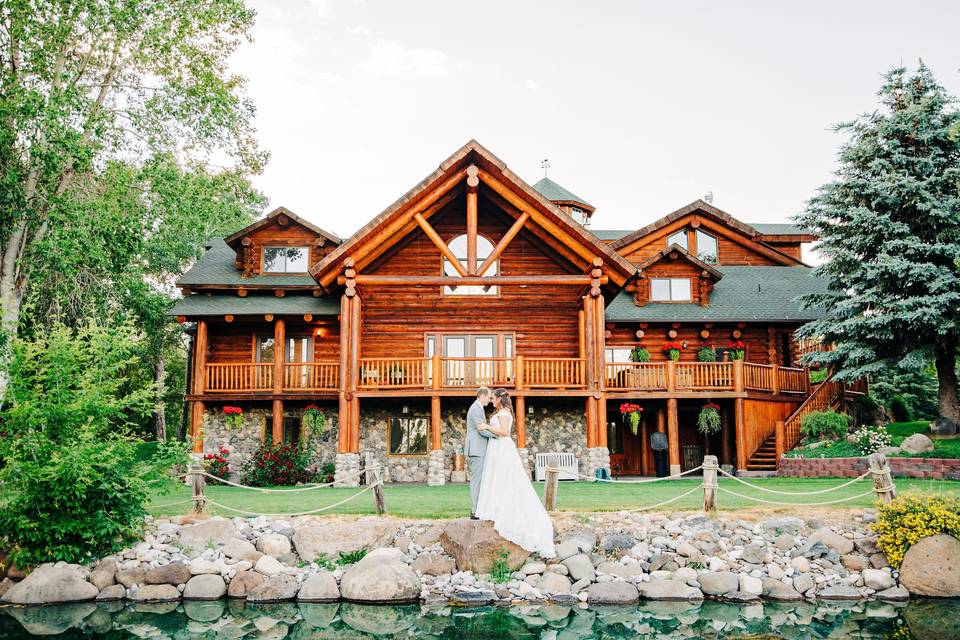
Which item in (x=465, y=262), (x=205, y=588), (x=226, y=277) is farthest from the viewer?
(x=226, y=277)

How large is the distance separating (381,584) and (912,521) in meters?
8.21

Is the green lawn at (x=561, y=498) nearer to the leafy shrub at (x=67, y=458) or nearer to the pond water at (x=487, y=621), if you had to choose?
the leafy shrub at (x=67, y=458)

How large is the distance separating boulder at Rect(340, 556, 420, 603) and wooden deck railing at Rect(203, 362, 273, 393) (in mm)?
11557

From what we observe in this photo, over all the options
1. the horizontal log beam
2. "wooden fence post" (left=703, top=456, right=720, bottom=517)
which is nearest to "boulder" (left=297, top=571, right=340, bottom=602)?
"wooden fence post" (left=703, top=456, right=720, bottom=517)

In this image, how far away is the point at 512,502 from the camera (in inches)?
470

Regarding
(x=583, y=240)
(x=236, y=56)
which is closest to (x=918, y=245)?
(x=583, y=240)

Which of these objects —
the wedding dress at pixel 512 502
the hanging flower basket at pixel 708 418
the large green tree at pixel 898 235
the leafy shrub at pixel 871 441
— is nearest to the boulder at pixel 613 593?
the wedding dress at pixel 512 502

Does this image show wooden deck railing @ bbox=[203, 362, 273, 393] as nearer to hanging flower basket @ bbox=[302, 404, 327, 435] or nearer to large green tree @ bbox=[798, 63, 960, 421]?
hanging flower basket @ bbox=[302, 404, 327, 435]

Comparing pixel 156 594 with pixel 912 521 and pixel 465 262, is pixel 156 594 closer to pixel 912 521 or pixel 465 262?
pixel 912 521

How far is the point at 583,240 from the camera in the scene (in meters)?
20.9

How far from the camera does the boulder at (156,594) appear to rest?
1159 cm

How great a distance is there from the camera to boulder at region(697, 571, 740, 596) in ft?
38.0

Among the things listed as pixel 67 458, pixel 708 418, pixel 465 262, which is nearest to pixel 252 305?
pixel 465 262

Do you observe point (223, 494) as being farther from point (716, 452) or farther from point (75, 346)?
point (716, 452)
